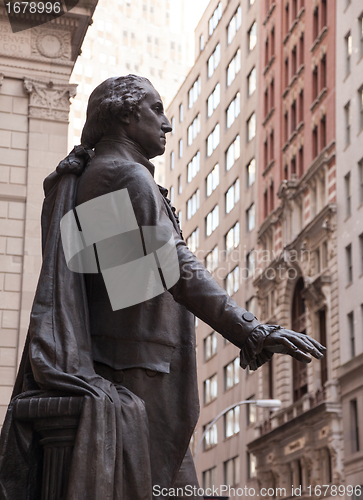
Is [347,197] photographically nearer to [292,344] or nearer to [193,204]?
[193,204]

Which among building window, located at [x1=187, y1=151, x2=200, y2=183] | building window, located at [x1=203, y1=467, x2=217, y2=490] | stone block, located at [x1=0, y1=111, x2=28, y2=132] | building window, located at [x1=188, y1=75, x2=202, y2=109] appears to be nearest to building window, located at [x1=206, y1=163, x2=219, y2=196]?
building window, located at [x1=187, y1=151, x2=200, y2=183]

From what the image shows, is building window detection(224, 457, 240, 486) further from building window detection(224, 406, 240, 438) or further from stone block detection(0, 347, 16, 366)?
stone block detection(0, 347, 16, 366)

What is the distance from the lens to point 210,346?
220 ft

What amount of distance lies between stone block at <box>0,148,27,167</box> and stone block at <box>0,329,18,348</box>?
14.4 ft

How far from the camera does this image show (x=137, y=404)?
3.68 metres

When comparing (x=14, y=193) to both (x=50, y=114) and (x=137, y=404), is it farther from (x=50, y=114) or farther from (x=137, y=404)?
(x=137, y=404)

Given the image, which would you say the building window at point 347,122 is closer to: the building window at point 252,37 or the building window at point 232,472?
the building window at point 252,37

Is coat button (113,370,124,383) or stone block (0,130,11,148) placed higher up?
stone block (0,130,11,148)

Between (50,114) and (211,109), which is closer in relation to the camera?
(50,114)

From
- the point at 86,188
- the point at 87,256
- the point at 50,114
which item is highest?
the point at 50,114

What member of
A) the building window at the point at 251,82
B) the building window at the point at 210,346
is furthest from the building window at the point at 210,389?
the building window at the point at 251,82

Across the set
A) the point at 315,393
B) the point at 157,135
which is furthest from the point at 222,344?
the point at 157,135

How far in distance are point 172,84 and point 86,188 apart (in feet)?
385

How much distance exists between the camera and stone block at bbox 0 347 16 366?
19.4 metres
